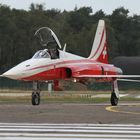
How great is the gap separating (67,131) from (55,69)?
1537 centimetres

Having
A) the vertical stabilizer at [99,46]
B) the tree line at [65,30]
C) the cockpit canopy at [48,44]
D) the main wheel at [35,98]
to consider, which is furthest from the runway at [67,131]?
the tree line at [65,30]

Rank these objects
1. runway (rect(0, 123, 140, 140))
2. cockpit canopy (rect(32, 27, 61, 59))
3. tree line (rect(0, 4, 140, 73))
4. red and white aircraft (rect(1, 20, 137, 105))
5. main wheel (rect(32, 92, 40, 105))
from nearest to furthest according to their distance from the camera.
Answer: runway (rect(0, 123, 140, 140)), red and white aircraft (rect(1, 20, 137, 105)), main wheel (rect(32, 92, 40, 105)), cockpit canopy (rect(32, 27, 61, 59)), tree line (rect(0, 4, 140, 73))

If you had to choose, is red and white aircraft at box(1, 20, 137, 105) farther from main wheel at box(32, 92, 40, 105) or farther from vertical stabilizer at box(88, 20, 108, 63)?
vertical stabilizer at box(88, 20, 108, 63)

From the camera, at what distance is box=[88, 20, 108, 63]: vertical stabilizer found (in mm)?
34781

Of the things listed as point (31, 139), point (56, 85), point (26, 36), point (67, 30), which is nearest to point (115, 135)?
point (31, 139)

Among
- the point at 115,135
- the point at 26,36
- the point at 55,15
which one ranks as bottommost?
the point at 115,135

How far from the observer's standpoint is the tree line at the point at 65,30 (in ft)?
321

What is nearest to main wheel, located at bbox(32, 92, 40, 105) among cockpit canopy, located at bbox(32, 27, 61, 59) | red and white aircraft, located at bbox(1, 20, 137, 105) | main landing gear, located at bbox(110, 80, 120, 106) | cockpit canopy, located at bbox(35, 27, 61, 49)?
red and white aircraft, located at bbox(1, 20, 137, 105)

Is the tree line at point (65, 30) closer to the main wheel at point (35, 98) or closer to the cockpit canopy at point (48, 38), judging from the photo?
the cockpit canopy at point (48, 38)

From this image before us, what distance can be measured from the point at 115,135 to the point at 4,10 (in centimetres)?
9235

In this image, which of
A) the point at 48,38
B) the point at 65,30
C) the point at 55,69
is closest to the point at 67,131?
the point at 55,69

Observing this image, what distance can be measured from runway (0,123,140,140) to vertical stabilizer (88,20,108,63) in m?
18.9

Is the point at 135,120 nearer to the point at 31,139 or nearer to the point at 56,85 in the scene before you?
the point at 31,139

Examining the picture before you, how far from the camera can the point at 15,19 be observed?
335 ft
